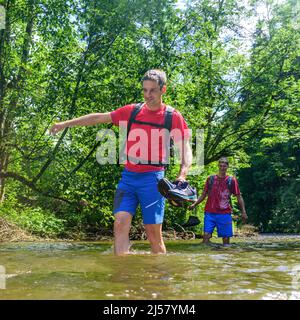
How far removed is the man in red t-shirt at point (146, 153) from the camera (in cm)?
493

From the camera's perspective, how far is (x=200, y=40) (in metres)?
14.5

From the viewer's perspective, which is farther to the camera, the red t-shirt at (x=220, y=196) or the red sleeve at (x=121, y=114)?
the red t-shirt at (x=220, y=196)

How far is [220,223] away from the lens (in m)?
8.84

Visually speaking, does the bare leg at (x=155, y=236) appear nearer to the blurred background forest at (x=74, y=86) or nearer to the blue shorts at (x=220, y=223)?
the blue shorts at (x=220, y=223)

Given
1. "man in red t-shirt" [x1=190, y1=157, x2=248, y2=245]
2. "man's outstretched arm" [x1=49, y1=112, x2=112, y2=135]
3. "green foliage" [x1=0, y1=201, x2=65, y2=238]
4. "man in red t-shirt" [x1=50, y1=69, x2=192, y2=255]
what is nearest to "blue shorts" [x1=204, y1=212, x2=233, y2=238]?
"man in red t-shirt" [x1=190, y1=157, x2=248, y2=245]

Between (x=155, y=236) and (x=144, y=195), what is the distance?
1.62 feet

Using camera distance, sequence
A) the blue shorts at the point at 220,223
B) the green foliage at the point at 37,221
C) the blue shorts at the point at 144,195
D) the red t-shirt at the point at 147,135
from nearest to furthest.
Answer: the red t-shirt at the point at 147,135 → the blue shorts at the point at 144,195 → the blue shorts at the point at 220,223 → the green foliage at the point at 37,221

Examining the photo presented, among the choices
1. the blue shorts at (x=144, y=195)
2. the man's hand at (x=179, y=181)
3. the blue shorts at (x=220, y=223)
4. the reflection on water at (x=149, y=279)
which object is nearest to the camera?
the reflection on water at (x=149, y=279)

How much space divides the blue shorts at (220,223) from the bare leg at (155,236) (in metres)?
3.77

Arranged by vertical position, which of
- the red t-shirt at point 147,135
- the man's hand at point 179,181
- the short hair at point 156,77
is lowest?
the man's hand at point 179,181

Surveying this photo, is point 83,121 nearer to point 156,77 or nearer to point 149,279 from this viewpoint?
point 156,77

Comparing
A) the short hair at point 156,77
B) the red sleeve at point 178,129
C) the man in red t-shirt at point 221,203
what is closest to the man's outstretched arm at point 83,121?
the short hair at point 156,77

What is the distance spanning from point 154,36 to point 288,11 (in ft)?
33.0
